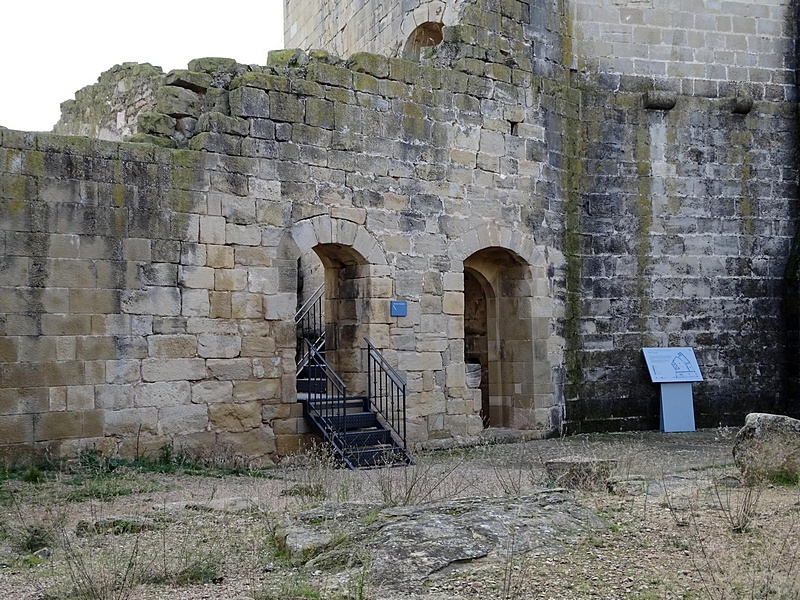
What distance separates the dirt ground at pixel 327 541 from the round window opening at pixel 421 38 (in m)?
7.10

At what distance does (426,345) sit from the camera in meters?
11.6

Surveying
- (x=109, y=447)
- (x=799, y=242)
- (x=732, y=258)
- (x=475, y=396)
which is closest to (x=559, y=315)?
(x=475, y=396)

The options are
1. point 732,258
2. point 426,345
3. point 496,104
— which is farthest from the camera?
point 732,258

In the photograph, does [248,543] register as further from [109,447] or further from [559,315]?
[559,315]

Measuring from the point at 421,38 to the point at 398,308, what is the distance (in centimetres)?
492

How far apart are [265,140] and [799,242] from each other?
315 inches

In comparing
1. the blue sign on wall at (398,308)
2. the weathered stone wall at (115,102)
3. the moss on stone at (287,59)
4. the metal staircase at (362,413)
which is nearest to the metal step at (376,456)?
the metal staircase at (362,413)

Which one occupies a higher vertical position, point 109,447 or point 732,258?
point 732,258

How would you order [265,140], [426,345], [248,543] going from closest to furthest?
[248,543] → [265,140] → [426,345]

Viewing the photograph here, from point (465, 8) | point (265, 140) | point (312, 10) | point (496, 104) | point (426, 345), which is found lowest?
point (426, 345)

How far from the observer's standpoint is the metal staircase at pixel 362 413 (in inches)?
400

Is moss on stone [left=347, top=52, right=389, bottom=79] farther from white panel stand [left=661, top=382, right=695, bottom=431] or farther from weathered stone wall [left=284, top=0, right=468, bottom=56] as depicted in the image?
white panel stand [left=661, top=382, right=695, bottom=431]

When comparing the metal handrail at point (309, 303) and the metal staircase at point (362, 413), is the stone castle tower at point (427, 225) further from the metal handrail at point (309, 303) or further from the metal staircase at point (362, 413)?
the metal handrail at point (309, 303)

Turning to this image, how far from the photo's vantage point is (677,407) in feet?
43.9
